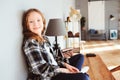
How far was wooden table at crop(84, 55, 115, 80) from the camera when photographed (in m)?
2.63

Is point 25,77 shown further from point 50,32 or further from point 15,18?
point 50,32

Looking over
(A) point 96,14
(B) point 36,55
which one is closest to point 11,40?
(B) point 36,55

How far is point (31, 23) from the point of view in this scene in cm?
177

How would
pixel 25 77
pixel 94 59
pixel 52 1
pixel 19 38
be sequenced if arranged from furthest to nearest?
pixel 94 59 → pixel 52 1 → pixel 25 77 → pixel 19 38

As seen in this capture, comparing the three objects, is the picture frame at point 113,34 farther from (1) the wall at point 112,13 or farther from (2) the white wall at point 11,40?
(2) the white wall at point 11,40

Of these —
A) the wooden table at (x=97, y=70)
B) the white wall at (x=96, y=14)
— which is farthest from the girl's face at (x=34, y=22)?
the white wall at (x=96, y=14)

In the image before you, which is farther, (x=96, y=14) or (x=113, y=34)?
(x=113, y=34)

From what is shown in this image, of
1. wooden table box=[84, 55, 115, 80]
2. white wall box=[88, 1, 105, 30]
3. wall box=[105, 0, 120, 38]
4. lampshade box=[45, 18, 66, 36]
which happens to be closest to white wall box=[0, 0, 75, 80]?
lampshade box=[45, 18, 66, 36]

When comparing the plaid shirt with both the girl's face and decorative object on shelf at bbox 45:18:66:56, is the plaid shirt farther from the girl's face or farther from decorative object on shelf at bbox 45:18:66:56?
decorative object on shelf at bbox 45:18:66:56

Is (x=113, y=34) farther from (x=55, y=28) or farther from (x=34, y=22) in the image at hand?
(x=34, y=22)

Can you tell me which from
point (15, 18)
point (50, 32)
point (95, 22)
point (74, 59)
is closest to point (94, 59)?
point (74, 59)

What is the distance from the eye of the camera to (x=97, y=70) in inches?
117

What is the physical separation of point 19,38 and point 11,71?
0.30m

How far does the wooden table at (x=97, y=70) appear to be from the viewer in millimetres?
2631
